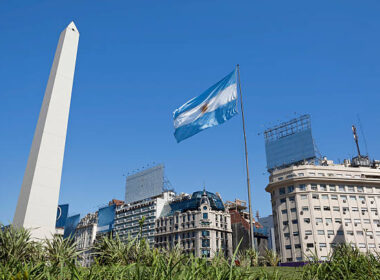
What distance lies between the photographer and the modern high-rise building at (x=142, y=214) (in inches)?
3711

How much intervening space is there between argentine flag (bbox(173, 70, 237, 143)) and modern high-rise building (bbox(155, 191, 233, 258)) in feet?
201

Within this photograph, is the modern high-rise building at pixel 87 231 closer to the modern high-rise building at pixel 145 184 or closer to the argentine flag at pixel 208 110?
the modern high-rise building at pixel 145 184

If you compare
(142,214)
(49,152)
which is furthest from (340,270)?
(142,214)

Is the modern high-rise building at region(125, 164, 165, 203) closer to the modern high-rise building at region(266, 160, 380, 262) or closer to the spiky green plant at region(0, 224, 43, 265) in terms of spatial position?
the modern high-rise building at region(266, 160, 380, 262)

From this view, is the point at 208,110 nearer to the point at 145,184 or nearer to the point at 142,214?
the point at 142,214

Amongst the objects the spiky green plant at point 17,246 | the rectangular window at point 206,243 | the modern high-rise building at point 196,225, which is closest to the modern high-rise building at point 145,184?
the modern high-rise building at point 196,225

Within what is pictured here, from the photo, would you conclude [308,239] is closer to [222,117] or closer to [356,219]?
[356,219]

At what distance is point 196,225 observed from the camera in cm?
8275

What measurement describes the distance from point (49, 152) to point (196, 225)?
64481mm

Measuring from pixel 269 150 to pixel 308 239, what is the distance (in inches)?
911

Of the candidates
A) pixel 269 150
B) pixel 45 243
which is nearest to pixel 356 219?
pixel 269 150

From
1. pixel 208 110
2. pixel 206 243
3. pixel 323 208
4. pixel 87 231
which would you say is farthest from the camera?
pixel 87 231

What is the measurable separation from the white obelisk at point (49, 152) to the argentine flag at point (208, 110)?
8.25 metres

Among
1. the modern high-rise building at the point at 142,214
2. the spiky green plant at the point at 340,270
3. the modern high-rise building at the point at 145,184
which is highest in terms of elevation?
the modern high-rise building at the point at 145,184
